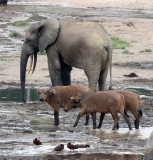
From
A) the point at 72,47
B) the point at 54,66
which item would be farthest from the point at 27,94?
the point at 72,47

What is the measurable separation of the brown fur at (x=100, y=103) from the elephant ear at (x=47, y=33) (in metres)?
3.56

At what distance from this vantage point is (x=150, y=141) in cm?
1049

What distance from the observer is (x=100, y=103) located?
43.0 ft

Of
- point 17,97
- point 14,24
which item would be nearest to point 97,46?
point 17,97

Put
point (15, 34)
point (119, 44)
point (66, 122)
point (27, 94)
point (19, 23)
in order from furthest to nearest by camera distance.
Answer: point (19, 23) → point (15, 34) → point (119, 44) → point (27, 94) → point (66, 122)

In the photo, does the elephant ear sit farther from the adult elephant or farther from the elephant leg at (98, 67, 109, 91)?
the elephant leg at (98, 67, 109, 91)

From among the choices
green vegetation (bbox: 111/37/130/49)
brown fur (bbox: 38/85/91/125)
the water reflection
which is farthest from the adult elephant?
green vegetation (bbox: 111/37/130/49)

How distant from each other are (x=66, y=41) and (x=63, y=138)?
15.5ft

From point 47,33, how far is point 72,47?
0.79 meters

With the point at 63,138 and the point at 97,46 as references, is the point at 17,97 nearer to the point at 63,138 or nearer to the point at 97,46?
the point at 97,46

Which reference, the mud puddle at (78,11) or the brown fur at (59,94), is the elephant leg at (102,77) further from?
the mud puddle at (78,11)

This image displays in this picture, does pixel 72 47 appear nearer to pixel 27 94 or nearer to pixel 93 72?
pixel 93 72

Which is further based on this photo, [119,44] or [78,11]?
[78,11]

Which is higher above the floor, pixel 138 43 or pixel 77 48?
pixel 77 48
